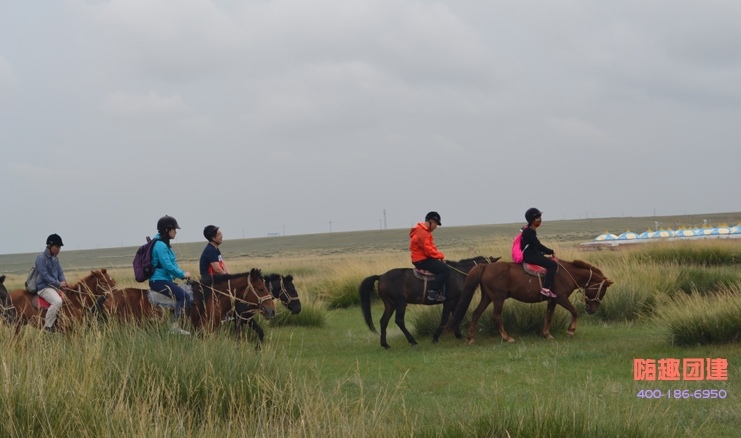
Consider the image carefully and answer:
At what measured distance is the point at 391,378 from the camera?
363 inches

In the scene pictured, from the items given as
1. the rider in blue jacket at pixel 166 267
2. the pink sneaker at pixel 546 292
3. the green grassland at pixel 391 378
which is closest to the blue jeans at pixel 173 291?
the rider in blue jacket at pixel 166 267

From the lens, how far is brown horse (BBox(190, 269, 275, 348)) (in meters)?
10.6

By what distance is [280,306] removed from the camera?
1719 cm

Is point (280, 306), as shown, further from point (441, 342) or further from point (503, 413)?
point (503, 413)

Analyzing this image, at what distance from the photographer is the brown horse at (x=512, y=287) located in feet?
40.1

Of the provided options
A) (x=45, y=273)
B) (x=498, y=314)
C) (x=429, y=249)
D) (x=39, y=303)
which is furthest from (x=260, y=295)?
(x=498, y=314)

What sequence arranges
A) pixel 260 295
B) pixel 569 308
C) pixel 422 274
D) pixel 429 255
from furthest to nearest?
pixel 422 274
pixel 429 255
pixel 569 308
pixel 260 295

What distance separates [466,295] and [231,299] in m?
4.11

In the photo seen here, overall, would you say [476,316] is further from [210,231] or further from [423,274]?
[210,231]

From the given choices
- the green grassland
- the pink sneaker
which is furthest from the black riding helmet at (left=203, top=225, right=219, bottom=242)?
the pink sneaker

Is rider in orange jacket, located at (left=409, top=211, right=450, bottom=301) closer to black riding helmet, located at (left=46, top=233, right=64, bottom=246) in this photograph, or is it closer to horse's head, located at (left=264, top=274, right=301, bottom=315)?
horse's head, located at (left=264, top=274, right=301, bottom=315)

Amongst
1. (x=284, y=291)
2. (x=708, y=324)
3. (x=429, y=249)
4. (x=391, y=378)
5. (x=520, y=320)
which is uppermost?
(x=429, y=249)

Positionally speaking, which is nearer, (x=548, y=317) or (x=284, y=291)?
(x=284, y=291)

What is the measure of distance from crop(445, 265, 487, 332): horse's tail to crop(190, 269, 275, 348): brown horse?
11.0 feet
